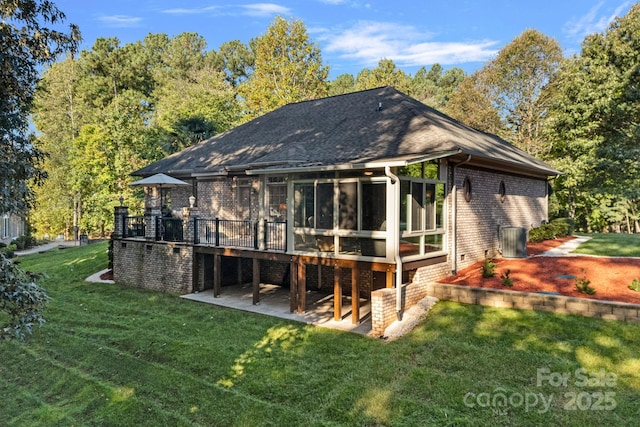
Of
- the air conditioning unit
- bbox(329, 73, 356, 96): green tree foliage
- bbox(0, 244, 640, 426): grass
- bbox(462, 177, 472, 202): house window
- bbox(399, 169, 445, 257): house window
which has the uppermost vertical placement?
bbox(329, 73, 356, 96): green tree foliage

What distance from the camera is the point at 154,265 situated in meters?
13.9

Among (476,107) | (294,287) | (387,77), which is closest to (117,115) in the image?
(294,287)

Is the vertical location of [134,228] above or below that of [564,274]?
above

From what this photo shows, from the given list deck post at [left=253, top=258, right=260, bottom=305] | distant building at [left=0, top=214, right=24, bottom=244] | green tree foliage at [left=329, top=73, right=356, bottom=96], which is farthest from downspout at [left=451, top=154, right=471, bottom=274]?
distant building at [left=0, top=214, right=24, bottom=244]

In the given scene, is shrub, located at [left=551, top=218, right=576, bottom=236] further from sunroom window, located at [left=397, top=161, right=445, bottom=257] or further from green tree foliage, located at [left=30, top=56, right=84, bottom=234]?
green tree foliage, located at [left=30, top=56, right=84, bottom=234]

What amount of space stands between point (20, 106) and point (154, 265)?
798 centimetres

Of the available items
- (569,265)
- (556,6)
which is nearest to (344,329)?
(569,265)

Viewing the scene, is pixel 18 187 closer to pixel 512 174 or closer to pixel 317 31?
pixel 512 174

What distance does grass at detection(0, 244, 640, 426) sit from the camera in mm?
5539

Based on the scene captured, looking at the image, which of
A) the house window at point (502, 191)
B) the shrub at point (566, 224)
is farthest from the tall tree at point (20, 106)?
the shrub at point (566, 224)

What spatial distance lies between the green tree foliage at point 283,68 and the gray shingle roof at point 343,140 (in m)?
13.1

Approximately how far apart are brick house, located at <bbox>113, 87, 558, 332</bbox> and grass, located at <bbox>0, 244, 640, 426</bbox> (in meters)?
1.52

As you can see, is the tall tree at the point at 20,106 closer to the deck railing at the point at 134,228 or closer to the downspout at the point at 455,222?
the deck railing at the point at 134,228

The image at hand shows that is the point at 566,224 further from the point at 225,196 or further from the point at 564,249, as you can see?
the point at 225,196
